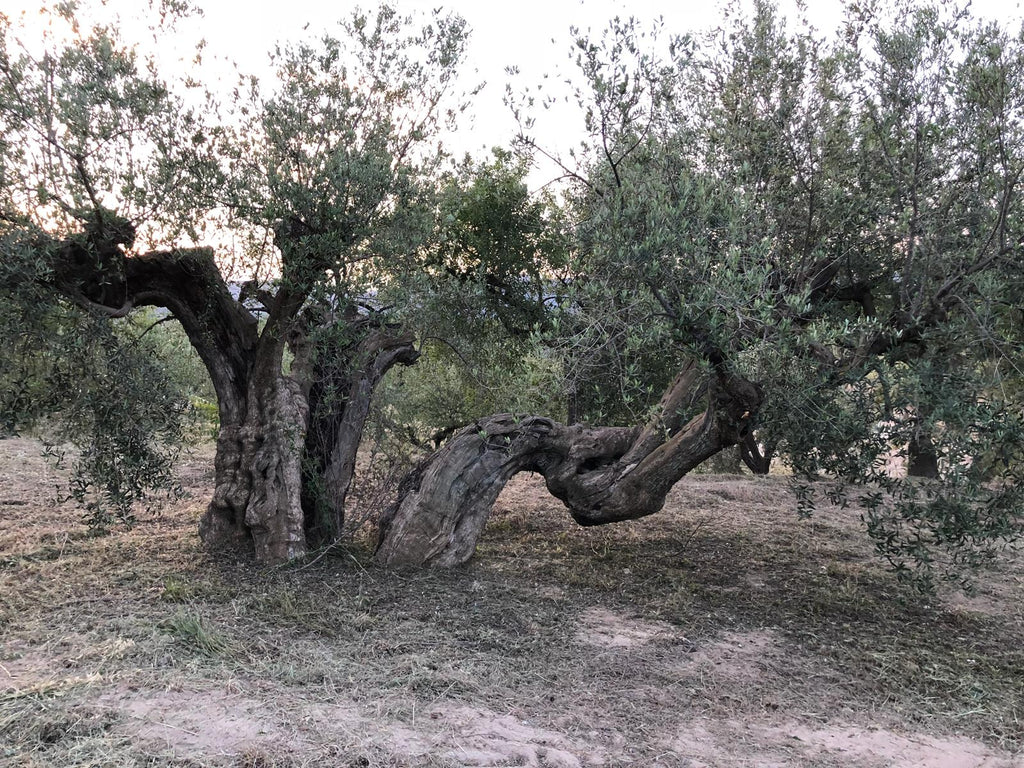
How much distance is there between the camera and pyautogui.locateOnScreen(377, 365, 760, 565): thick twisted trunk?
7812mm

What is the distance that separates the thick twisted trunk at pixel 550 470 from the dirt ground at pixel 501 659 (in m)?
0.43

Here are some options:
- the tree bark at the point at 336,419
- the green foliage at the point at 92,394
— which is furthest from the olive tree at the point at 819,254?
the green foliage at the point at 92,394

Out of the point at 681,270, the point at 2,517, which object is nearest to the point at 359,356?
the point at 681,270

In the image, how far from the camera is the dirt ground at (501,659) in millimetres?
4367

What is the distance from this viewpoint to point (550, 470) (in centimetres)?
855

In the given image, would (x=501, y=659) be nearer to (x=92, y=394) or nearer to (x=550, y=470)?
(x=550, y=470)

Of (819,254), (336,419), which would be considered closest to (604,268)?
(819,254)

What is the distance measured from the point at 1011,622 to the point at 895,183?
13.2 ft

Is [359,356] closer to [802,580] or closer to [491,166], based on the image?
[491,166]

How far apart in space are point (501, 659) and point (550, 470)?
3.06m

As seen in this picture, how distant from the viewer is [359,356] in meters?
7.83

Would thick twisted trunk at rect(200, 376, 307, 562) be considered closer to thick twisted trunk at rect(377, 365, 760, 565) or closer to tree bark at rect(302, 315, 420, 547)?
tree bark at rect(302, 315, 420, 547)

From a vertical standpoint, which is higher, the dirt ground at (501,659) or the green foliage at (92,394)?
the green foliage at (92,394)

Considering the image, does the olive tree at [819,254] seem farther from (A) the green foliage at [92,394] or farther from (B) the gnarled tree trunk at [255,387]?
(A) the green foliage at [92,394]
